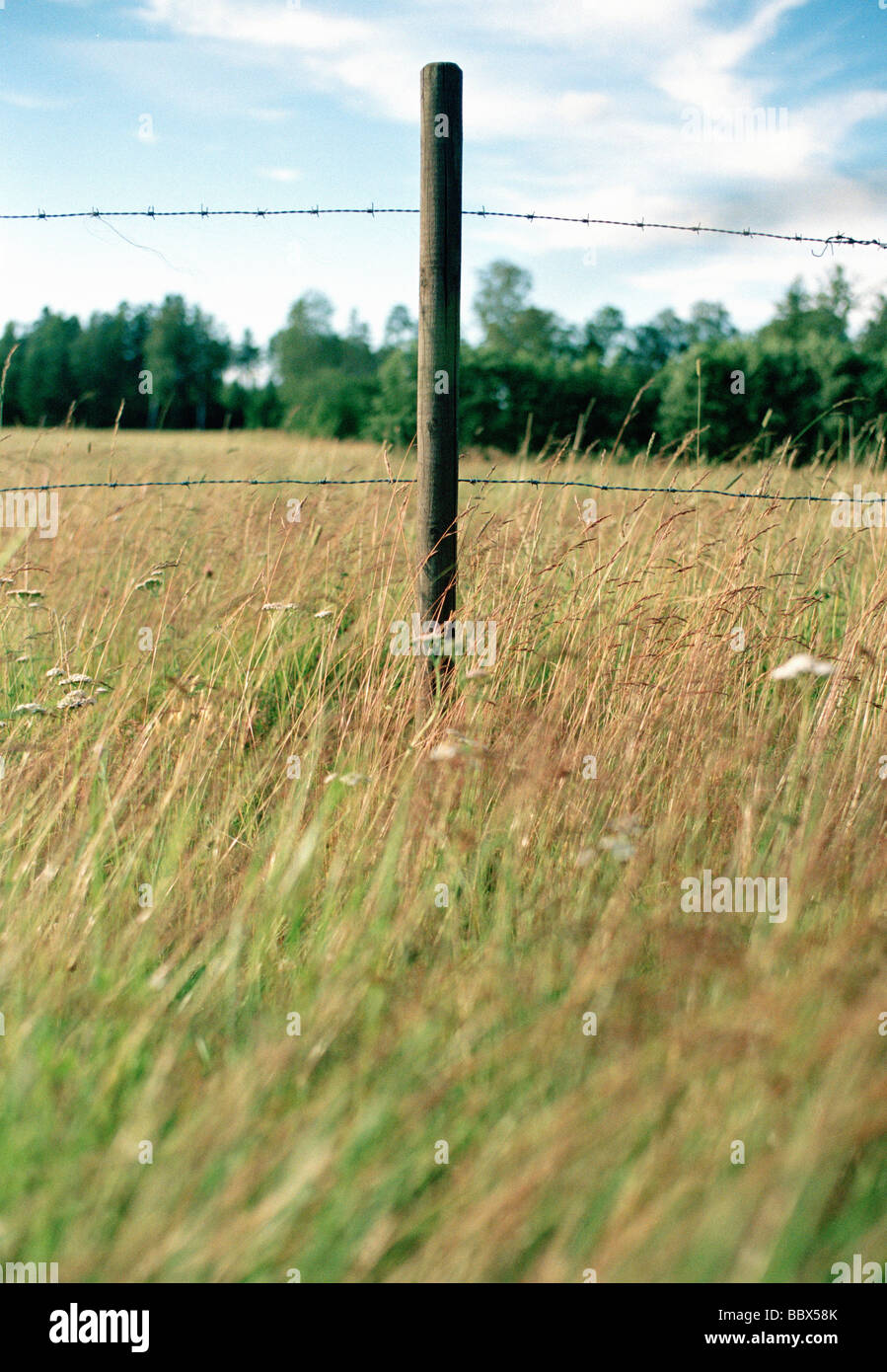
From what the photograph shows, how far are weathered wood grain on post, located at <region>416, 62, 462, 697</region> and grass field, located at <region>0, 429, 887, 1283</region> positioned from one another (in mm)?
160

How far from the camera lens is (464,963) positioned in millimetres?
1940

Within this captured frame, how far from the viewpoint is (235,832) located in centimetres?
258

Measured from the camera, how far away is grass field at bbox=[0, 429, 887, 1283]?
1.41 meters

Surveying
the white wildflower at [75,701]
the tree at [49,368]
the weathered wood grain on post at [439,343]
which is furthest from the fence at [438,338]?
the tree at [49,368]

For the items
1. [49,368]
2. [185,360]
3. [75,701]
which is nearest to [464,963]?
[75,701]

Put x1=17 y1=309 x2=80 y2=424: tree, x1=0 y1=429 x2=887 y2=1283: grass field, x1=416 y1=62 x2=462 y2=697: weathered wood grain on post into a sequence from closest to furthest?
x1=0 y1=429 x2=887 y2=1283: grass field
x1=416 y1=62 x2=462 y2=697: weathered wood grain on post
x1=17 y1=309 x2=80 y2=424: tree

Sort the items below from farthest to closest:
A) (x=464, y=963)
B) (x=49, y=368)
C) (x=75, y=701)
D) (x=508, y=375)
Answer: (x=49, y=368)
(x=508, y=375)
(x=75, y=701)
(x=464, y=963)

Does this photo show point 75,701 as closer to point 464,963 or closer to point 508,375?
point 464,963

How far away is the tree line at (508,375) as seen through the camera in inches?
723

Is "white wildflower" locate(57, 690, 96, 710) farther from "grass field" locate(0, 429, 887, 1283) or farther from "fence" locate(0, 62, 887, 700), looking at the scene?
"fence" locate(0, 62, 887, 700)

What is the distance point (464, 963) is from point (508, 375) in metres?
22.6

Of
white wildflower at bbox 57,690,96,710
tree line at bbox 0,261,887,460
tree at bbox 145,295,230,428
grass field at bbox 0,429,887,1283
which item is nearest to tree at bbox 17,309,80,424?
tree line at bbox 0,261,887,460
